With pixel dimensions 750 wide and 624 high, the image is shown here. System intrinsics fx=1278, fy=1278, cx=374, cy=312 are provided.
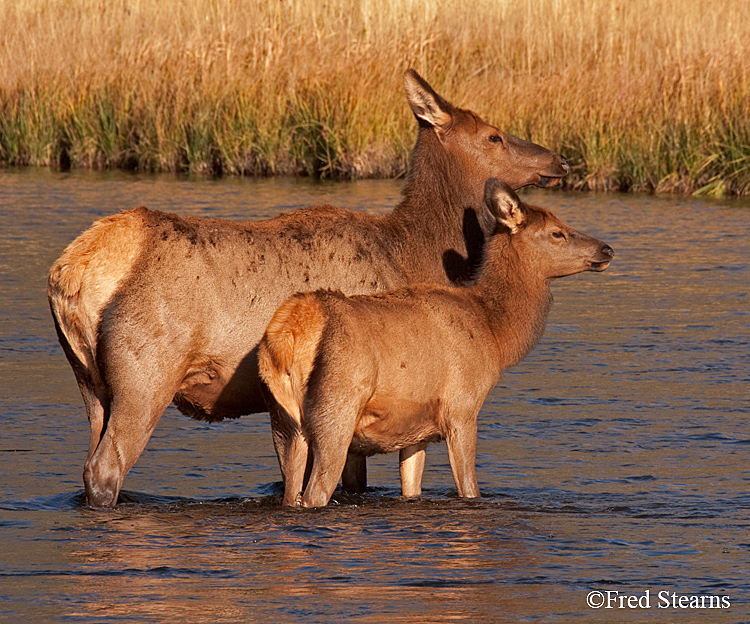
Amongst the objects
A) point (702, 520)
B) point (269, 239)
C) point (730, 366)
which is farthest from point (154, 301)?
point (730, 366)

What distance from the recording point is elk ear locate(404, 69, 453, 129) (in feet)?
27.5

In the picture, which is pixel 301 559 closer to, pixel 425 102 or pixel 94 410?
pixel 94 410

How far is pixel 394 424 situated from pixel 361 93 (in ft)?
47.3

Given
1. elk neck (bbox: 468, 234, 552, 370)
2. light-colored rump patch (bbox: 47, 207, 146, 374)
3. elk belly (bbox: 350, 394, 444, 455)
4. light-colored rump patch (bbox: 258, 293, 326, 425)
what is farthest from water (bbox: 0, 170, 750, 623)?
light-colored rump patch (bbox: 47, 207, 146, 374)

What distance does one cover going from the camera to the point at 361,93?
20.9 meters

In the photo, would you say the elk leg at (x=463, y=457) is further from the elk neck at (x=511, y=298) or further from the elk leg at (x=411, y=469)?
the elk neck at (x=511, y=298)

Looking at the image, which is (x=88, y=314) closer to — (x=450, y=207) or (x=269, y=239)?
(x=269, y=239)

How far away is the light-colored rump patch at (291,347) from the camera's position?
6750 mm

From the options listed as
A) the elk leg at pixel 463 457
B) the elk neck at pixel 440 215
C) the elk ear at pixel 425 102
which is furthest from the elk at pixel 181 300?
the elk ear at pixel 425 102

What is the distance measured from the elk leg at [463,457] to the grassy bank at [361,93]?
1295 centimetres

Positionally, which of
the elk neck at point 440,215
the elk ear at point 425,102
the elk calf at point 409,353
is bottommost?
the elk calf at point 409,353

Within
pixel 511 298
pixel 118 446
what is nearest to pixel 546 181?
pixel 511 298

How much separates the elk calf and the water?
41 cm

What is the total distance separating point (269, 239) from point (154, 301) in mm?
856
